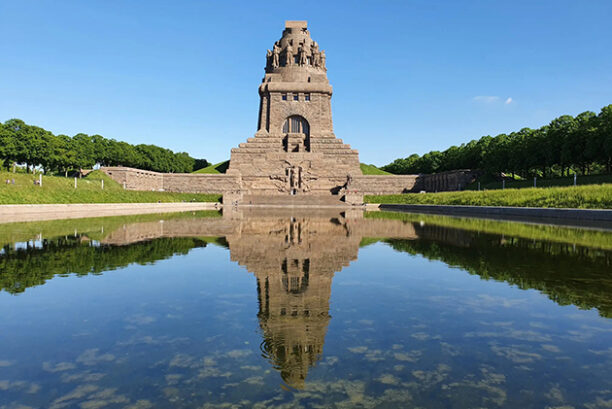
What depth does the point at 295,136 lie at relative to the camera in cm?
6775

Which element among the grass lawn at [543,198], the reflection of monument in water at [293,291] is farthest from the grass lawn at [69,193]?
the grass lawn at [543,198]

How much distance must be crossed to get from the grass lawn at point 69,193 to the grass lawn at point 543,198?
1178 inches

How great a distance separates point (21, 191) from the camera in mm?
30312

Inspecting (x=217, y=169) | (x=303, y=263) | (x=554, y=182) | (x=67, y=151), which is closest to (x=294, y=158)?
(x=217, y=169)

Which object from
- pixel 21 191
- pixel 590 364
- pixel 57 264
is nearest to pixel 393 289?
pixel 590 364

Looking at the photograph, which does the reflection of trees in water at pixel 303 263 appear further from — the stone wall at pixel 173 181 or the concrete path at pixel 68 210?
the stone wall at pixel 173 181

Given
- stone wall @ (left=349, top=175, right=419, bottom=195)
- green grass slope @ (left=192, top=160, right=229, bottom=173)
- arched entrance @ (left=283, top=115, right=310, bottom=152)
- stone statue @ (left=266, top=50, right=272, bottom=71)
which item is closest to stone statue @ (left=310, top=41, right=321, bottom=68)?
→ stone statue @ (left=266, top=50, right=272, bottom=71)

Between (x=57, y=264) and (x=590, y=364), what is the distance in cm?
916

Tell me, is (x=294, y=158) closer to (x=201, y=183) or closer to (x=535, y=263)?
(x=201, y=183)

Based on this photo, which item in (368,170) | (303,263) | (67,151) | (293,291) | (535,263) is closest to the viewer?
(293,291)

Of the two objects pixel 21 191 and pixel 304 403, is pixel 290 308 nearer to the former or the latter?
pixel 304 403

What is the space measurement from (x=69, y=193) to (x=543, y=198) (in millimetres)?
36515

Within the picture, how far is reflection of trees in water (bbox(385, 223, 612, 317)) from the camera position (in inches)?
247

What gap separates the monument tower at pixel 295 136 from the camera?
198 feet
